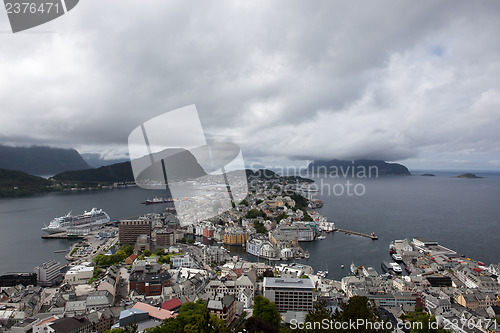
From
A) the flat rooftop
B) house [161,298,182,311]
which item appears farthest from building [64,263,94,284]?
the flat rooftop

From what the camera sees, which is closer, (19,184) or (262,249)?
(262,249)

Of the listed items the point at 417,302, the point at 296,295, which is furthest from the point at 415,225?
the point at 296,295

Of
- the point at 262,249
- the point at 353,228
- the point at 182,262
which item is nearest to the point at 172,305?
the point at 182,262

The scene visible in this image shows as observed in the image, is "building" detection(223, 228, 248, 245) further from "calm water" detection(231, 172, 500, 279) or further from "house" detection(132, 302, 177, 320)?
"house" detection(132, 302, 177, 320)

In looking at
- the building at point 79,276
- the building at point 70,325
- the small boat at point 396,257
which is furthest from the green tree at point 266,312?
the small boat at point 396,257

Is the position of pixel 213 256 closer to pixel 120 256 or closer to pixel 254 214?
pixel 120 256

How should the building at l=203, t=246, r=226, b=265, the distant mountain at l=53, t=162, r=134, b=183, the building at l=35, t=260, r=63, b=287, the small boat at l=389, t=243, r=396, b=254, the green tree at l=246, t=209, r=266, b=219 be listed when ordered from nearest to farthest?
the building at l=35, t=260, r=63, b=287 < the building at l=203, t=246, r=226, b=265 < the small boat at l=389, t=243, r=396, b=254 < the green tree at l=246, t=209, r=266, b=219 < the distant mountain at l=53, t=162, r=134, b=183
